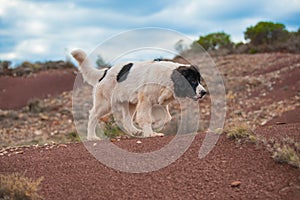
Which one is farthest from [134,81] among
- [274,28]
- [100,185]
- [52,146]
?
[274,28]

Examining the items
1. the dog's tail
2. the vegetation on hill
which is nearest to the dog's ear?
the dog's tail

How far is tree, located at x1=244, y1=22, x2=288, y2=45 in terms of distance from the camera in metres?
46.2

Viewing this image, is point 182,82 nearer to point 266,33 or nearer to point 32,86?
point 32,86

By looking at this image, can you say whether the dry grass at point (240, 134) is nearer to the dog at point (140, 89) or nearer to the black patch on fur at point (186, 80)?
the dog at point (140, 89)

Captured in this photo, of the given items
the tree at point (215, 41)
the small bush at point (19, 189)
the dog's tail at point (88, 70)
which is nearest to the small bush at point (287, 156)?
the small bush at point (19, 189)

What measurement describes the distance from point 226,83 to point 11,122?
1246cm

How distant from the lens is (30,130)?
20797 millimetres

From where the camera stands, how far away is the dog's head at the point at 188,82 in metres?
8.19

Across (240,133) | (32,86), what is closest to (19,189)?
(240,133)

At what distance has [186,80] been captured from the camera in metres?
8.23

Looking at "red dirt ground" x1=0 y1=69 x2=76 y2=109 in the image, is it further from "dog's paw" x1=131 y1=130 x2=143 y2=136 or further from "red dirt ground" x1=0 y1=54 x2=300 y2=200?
"red dirt ground" x1=0 y1=54 x2=300 y2=200

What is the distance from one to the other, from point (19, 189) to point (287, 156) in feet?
10.8

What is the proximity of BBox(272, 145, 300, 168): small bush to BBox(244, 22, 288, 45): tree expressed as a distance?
41120 millimetres

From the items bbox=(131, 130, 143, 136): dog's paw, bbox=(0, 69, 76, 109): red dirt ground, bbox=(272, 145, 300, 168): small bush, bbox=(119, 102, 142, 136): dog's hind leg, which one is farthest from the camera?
bbox=(0, 69, 76, 109): red dirt ground
